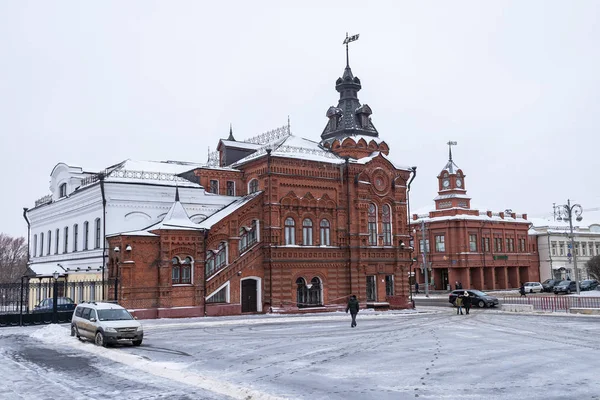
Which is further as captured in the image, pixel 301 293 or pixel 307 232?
pixel 307 232

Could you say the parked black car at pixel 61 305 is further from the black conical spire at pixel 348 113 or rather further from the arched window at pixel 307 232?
the black conical spire at pixel 348 113

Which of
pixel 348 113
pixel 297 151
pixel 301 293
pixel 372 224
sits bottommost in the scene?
pixel 301 293

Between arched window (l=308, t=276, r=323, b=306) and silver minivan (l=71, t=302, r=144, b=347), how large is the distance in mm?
19443

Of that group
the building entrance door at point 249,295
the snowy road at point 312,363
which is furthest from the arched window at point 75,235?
the snowy road at point 312,363

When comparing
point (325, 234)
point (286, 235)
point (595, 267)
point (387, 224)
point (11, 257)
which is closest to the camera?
point (286, 235)

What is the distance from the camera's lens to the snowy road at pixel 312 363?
44.4 feet

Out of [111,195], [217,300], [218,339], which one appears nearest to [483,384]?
[218,339]

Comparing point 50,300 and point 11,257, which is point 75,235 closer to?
point 50,300

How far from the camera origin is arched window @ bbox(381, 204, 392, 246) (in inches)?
1790

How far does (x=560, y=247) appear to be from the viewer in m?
82.4

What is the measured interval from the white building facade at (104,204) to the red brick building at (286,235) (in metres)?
2.11

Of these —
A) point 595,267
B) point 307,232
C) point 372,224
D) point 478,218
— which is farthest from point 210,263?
point 595,267

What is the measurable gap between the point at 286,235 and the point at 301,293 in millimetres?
4134

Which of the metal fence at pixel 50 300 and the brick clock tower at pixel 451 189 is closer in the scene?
the metal fence at pixel 50 300
